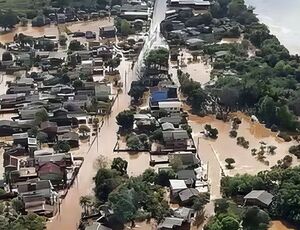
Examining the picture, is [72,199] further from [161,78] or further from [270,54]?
[270,54]

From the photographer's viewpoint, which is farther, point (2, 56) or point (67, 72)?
point (2, 56)

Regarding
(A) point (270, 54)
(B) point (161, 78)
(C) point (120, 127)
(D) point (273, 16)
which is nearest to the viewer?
(C) point (120, 127)

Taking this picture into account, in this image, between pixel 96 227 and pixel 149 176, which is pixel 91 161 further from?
pixel 96 227

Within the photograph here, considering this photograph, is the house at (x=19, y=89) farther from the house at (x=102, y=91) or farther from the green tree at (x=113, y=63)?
the green tree at (x=113, y=63)

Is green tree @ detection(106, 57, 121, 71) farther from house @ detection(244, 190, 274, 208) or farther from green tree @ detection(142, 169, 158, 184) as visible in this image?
house @ detection(244, 190, 274, 208)

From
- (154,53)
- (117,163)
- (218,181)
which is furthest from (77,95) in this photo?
(218,181)

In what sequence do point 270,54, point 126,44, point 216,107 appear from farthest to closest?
1. point 126,44
2. point 270,54
3. point 216,107

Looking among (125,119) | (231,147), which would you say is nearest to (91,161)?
(125,119)
